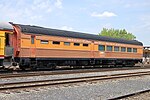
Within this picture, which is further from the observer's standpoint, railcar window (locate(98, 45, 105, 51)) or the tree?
the tree

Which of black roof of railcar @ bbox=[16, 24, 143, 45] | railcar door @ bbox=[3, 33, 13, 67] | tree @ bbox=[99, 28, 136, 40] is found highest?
tree @ bbox=[99, 28, 136, 40]

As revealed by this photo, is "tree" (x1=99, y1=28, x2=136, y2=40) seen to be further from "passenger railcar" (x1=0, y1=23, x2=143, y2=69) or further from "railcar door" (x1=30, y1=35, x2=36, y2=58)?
"railcar door" (x1=30, y1=35, x2=36, y2=58)

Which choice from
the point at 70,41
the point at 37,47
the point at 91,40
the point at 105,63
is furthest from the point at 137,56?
the point at 37,47

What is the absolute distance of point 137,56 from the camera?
127 feet

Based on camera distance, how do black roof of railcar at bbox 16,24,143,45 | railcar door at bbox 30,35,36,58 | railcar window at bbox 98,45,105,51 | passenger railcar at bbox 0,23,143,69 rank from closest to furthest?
1. passenger railcar at bbox 0,23,143,69
2. railcar door at bbox 30,35,36,58
3. black roof of railcar at bbox 16,24,143,45
4. railcar window at bbox 98,45,105,51

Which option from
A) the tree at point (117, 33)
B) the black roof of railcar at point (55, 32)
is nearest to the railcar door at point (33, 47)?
the black roof of railcar at point (55, 32)

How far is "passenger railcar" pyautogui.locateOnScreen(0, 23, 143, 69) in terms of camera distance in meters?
22.4

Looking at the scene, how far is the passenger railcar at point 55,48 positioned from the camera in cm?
2238

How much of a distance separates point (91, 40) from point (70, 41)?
4.07 metres

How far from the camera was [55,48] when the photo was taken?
25.6 metres

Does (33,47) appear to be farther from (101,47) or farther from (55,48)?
(101,47)

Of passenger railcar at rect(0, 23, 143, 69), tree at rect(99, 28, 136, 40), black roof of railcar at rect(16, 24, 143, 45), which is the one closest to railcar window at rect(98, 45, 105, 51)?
passenger railcar at rect(0, 23, 143, 69)

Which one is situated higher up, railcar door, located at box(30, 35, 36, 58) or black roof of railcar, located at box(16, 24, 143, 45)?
black roof of railcar, located at box(16, 24, 143, 45)

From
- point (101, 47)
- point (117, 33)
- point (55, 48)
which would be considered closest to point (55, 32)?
point (55, 48)
